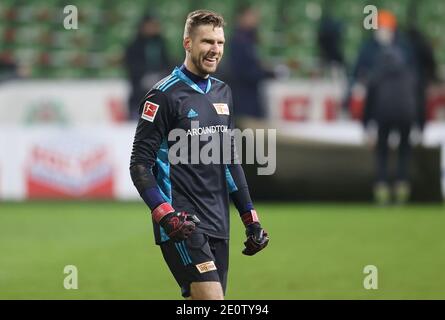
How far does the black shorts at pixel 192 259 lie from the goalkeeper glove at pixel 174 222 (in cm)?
14

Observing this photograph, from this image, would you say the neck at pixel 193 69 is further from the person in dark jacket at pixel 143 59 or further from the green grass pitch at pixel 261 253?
the person in dark jacket at pixel 143 59

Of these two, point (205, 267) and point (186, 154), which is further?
point (186, 154)

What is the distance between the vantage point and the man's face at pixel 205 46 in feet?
19.2

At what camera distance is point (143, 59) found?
18.5 metres

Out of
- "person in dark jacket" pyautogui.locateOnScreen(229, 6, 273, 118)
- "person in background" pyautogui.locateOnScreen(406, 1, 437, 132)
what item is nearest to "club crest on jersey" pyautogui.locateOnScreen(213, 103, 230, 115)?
"person in dark jacket" pyautogui.locateOnScreen(229, 6, 273, 118)

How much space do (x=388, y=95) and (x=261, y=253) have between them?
15.6 ft

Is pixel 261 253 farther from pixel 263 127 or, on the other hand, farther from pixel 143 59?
pixel 143 59

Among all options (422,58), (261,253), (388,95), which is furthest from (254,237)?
(422,58)

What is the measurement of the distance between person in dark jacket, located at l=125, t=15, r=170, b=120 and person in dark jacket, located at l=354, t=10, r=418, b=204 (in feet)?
13.2

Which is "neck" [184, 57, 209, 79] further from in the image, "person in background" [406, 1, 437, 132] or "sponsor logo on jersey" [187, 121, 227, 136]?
"person in background" [406, 1, 437, 132]

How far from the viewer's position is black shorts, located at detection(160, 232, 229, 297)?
5770mm

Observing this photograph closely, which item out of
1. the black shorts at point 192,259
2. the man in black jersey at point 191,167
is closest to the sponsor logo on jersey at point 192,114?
the man in black jersey at point 191,167

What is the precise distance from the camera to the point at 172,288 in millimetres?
9203

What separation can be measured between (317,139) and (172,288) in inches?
299
